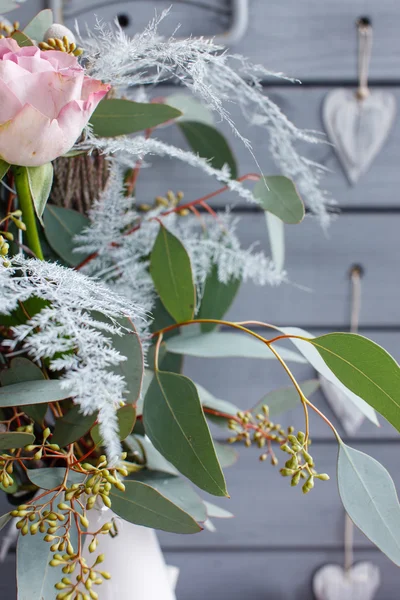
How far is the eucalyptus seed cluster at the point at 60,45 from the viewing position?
41cm

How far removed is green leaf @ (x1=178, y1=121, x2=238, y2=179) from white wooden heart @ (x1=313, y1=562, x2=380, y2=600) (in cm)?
62

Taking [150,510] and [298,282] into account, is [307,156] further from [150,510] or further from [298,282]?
[150,510]

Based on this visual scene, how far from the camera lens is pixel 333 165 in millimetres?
818

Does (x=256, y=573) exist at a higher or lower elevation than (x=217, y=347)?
lower

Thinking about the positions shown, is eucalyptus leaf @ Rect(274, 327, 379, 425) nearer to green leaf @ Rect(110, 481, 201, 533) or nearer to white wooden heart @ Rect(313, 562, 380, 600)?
green leaf @ Rect(110, 481, 201, 533)

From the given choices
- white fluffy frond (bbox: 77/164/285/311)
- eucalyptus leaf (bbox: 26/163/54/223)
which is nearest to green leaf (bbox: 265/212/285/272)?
white fluffy frond (bbox: 77/164/285/311)

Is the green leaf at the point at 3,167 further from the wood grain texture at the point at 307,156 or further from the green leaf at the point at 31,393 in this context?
the wood grain texture at the point at 307,156

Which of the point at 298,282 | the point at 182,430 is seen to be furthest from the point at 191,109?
the point at 182,430

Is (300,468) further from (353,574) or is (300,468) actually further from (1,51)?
(353,574)

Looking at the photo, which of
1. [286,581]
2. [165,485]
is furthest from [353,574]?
[165,485]

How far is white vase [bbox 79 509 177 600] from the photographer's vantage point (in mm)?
487

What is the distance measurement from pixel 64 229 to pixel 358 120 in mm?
461

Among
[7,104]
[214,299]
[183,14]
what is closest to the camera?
[7,104]

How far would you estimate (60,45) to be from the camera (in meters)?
0.41
